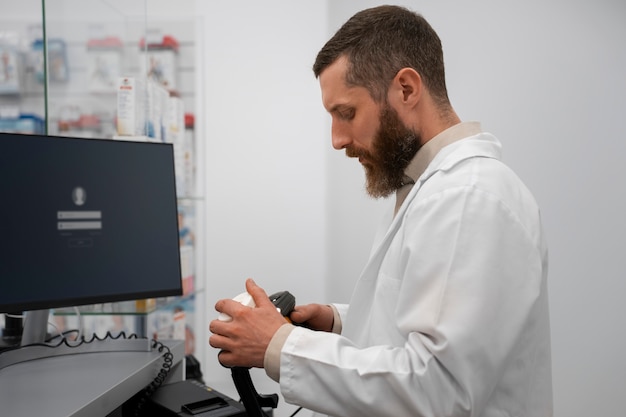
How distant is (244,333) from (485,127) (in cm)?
251

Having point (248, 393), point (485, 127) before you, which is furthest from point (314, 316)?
point (485, 127)

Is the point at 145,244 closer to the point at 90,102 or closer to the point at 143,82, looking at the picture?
the point at 143,82

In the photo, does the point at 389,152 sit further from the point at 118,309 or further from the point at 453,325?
the point at 118,309

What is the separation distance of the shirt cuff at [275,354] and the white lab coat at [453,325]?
12mm

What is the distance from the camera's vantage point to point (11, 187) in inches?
49.6

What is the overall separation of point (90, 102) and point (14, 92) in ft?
2.61

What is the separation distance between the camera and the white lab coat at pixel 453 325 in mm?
911

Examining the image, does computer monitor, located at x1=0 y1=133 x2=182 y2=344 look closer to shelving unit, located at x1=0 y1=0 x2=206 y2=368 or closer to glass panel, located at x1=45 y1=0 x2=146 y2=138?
shelving unit, located at x1=0 y1=0 x2=206 y2=368

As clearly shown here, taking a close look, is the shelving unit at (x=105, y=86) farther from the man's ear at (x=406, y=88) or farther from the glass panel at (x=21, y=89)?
the man's ear at (x=406, y=88)

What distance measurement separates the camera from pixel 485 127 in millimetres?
3152

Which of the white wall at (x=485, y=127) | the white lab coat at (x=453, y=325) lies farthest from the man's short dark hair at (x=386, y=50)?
the white wall at (x=485, y=127)

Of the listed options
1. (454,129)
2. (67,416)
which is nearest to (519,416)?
(454,129)

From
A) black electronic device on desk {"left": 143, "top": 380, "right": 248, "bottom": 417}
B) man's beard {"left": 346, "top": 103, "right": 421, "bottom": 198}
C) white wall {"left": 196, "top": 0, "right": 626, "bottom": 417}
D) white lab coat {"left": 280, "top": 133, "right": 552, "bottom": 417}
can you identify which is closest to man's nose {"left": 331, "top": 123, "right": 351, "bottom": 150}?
man's beard {"left": 346, "top": 103, "right": 421, "bottom": 198}

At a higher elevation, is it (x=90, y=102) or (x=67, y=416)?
(x=90, y=102)
